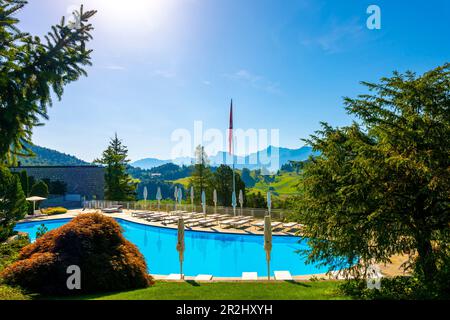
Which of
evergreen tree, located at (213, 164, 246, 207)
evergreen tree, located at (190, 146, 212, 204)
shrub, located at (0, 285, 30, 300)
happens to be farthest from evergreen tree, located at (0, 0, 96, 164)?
evergreen tree, located at (190, 146, 212, 204)

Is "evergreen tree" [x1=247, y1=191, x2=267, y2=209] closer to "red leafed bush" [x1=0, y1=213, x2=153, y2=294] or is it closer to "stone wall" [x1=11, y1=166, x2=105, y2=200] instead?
"red leafed bush" [x1=0, y1=213, x2=153, y2=294]

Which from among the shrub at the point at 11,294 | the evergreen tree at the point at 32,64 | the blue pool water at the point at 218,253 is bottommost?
the blue pool water at the point at 218,253

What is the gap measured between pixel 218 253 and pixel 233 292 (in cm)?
829

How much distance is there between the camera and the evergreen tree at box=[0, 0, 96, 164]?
539 centimetres

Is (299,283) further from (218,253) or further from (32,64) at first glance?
(32,64)

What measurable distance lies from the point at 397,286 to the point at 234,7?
10181mm

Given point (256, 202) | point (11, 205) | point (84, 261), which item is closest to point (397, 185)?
point (84, 261)

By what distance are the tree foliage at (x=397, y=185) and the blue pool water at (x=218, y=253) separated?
3965 millimetres

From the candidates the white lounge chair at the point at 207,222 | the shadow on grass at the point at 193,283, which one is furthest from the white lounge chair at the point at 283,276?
the white lounge chair at the point at 207,222

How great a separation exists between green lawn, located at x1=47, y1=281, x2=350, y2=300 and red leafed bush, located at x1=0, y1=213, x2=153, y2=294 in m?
0.60

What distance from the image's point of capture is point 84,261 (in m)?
6.99

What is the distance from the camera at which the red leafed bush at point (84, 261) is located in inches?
256

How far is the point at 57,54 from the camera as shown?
569 centimetres

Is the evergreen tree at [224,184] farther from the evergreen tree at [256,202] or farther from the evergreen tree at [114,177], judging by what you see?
the evergreen tree at [114,177]
